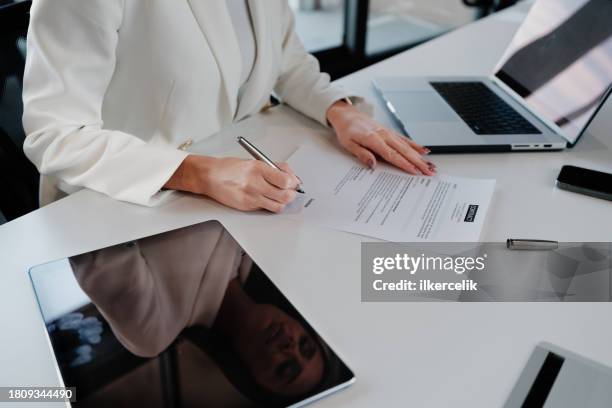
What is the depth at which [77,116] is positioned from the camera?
858 millimetres

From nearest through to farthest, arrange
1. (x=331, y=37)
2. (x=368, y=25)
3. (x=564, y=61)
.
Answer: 1. (x=564, y=61)
2. (x=368, y=25)
3. (x=331, y=37)

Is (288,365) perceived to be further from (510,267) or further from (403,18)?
(403,18)

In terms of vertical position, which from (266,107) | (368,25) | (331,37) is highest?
(266,107)

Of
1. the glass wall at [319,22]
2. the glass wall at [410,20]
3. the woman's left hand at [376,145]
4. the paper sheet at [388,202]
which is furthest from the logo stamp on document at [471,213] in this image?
the glass wall at [410,20]

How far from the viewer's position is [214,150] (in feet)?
3.27

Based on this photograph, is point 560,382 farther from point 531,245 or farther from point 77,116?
point 77,116

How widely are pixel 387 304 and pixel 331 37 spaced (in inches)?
113

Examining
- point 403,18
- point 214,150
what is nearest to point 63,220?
point 214,150

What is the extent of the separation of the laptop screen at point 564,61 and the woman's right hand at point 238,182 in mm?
550

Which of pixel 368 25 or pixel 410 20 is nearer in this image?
pixel 368 25

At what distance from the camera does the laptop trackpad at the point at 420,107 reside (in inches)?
42.6

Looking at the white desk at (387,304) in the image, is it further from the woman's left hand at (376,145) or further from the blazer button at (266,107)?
the blazer button at (266,107)

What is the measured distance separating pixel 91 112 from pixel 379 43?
268 centimetres

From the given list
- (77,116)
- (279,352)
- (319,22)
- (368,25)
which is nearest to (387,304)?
(279,352)
